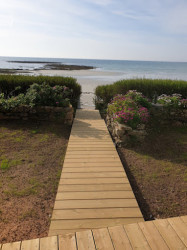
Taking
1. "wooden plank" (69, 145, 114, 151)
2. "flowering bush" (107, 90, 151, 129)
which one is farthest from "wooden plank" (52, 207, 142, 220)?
"flowering bush" (107, 90, 151, 129)

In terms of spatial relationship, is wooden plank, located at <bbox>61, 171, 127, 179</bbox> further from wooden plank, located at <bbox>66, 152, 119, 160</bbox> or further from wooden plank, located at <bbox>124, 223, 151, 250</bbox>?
wooden plank, located at <bbox>124, 223, 151, 250</bbox>

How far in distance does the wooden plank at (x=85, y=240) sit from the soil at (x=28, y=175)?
651 millimetres

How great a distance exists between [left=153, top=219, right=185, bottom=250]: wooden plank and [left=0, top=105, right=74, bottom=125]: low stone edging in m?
5.36

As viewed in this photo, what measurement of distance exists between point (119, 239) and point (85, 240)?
42cm

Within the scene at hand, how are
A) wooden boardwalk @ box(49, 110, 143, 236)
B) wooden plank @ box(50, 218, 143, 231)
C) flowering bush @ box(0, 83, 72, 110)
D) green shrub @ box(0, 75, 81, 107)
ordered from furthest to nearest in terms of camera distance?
green shrub @ box(0, 75, 81, 107)
flowering bush @ box(0, 83, 72, 110)
wooden boardwalk @ box(49, 110, 143, 236)
wooden plank @ box(50, 218, 143, 231)

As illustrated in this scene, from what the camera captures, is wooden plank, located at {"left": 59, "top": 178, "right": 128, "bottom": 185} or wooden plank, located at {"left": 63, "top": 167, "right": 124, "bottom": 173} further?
wooden plank, located at {"left": 63, "top": 167, "right": 124, "bottom": 173}

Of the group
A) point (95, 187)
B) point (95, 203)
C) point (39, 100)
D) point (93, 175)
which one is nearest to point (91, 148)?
point (93, 175)

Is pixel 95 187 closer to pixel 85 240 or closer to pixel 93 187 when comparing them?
pixel 93 187

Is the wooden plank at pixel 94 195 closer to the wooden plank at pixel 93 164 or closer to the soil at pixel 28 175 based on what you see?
the soil at pixel 28 175

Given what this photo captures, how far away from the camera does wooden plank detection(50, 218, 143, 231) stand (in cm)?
244

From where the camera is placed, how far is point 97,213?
2680mm

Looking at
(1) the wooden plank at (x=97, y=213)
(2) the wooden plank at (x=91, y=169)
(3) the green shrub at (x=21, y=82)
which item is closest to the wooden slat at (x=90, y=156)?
(2) the wooden plank at (x=91, y=169)

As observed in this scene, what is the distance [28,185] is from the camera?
11.8ft

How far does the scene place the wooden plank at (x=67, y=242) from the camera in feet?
6.73
